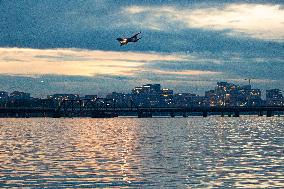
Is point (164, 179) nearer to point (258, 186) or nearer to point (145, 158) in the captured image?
point (258, 186)

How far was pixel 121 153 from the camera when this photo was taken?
226 ft

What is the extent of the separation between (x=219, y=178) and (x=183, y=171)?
4957 mm

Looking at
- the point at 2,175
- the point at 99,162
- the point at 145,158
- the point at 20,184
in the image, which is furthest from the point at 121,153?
the point at 20,184

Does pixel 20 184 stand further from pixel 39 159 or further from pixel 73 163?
pixel 39 159

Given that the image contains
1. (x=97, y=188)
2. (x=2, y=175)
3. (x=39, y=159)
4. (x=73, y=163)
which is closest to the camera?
(x=97, y=188)

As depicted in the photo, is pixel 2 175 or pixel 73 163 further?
pixel 73 163

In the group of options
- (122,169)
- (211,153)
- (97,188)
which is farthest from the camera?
(211,153)

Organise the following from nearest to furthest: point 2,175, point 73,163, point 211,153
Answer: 1. point 2,175
2. point 73,163
3. point 211,153

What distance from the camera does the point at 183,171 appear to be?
48531mm

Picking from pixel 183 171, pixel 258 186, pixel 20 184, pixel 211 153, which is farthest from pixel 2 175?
pixel 211 153

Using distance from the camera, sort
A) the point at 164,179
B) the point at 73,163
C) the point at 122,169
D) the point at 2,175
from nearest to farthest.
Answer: the point at 164,179
the point at 2,175
the point at 122,169
the point at 73,163

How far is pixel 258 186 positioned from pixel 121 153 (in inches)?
1200

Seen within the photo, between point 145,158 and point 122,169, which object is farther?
point 145,158

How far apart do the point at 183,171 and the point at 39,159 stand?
17511 millimetres
